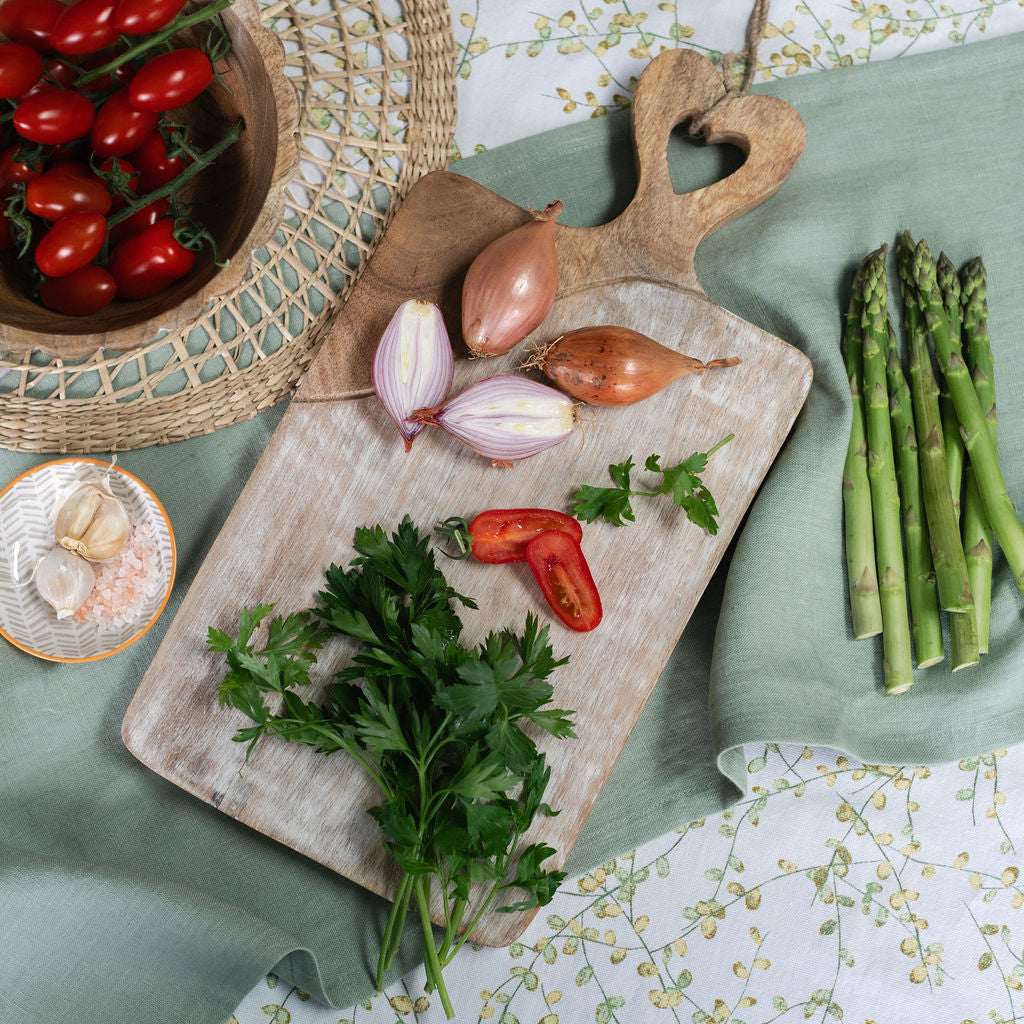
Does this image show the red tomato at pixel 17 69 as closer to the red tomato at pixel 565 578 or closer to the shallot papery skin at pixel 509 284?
the shallot papery skin at pixel 509 284

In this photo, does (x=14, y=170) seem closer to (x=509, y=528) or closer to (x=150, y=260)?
(x=150, y=260)

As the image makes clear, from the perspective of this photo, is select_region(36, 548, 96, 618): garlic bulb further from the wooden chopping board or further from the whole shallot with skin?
the whole shallot with skin

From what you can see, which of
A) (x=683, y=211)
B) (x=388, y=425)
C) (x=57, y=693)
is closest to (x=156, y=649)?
(x=57, y=693)

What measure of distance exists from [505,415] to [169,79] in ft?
1.86

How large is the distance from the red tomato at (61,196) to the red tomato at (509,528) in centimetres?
62

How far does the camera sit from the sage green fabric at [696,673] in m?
1.25

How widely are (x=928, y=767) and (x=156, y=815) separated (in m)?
1.20

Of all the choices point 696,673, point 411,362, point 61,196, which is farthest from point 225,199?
point 696,673

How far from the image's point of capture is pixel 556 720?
1.17m

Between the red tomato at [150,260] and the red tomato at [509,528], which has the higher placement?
the red tomato at [150,260]

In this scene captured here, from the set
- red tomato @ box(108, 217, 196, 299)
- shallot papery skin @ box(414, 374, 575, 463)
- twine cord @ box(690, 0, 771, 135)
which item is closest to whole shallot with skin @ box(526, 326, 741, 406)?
shallot papery skin @ box(414, 374, 575, 463)

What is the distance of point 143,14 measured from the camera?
3.36 feet

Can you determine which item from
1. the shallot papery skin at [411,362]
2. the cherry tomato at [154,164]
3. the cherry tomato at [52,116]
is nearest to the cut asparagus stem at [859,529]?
the shallot papery skin at [411,362]

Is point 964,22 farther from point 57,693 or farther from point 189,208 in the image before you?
point 57,693
